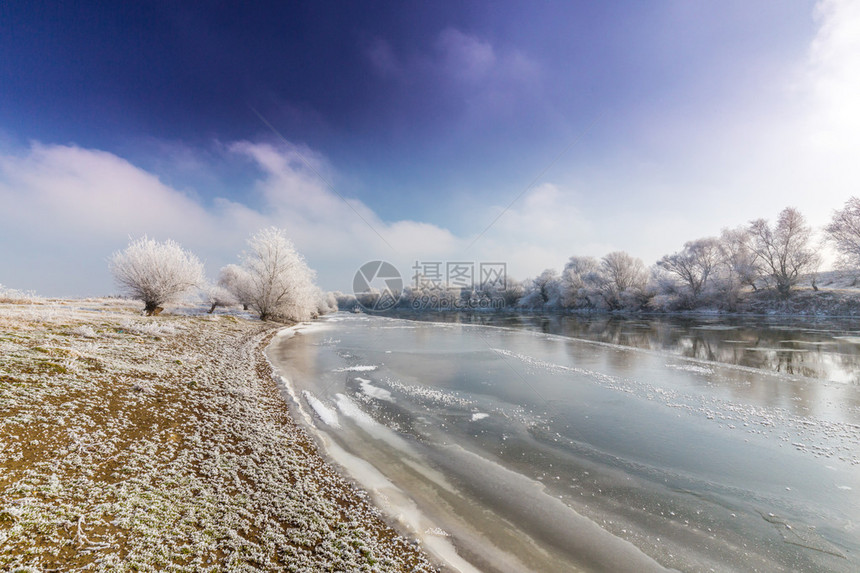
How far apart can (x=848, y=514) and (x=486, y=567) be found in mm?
5388

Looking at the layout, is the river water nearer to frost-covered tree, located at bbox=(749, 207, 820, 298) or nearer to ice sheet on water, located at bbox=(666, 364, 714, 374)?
ice sheet on water, located at bbox=(666, 364, 714, 374)

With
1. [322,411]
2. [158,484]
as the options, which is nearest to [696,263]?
[322,411]

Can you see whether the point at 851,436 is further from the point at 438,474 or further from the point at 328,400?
the point at 328,400

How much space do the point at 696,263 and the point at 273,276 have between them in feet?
200

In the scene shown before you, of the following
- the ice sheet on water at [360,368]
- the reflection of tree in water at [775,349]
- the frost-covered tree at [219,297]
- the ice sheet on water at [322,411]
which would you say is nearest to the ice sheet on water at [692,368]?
the reflection of tree in water at [775,349]

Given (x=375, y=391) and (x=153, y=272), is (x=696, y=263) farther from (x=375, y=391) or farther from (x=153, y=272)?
(x=153, y=272)

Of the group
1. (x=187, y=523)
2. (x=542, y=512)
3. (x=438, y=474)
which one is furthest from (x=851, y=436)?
(x=187, y=523)

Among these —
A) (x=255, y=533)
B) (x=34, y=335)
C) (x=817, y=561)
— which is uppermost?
(x=34, y=335)

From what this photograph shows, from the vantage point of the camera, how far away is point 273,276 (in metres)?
33.7

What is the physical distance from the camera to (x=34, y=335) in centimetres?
957

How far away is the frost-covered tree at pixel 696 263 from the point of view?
47781mm

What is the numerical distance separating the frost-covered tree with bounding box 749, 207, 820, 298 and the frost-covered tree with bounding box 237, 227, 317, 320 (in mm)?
60441

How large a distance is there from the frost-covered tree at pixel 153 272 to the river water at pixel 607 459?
22.2 meters

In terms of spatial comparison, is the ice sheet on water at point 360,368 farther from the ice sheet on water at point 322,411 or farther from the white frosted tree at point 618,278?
the white frosted tree at point 618,278
